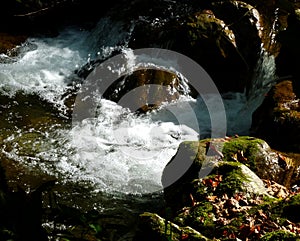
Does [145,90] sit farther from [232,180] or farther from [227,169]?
[232,180]

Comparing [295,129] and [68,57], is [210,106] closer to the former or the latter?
[295,129]

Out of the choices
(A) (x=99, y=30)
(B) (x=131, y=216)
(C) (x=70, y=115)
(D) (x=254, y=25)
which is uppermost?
(D) (x=254, y=25)

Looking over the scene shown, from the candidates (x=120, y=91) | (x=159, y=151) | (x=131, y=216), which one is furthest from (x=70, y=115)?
(x=131, y=216)

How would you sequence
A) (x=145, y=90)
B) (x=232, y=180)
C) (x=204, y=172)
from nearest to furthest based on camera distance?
(x=232, y=180) → (x=204, y=172) → (x=145, y=90)

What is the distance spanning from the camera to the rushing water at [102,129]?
655 centimetres

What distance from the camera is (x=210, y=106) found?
29.4 feet

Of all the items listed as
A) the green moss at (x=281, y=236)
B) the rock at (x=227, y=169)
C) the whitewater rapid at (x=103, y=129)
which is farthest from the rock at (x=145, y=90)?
the green moss at (x=281, y=236)

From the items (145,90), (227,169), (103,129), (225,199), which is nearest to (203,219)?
(225,199)

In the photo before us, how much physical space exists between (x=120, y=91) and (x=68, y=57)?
245cm

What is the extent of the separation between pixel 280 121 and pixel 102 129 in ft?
10.7

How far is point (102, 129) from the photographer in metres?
7.95

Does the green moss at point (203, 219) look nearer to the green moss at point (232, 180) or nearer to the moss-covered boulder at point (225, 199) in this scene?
the moss-covered boulder at point (225, 199)

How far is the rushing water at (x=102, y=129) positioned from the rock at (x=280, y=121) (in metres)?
0.46

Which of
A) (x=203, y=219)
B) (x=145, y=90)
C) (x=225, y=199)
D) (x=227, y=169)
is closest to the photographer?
(x=203, y=219)
